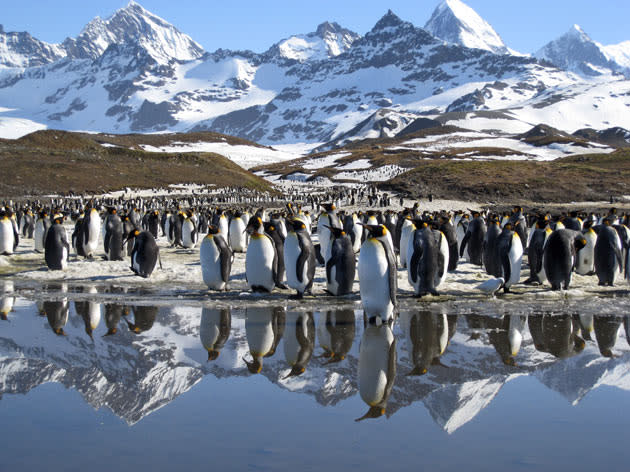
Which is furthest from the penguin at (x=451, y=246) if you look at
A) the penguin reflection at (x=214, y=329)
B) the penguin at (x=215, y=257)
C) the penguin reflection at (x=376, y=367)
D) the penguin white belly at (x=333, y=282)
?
the penguin reflection at (x=214, y=329)

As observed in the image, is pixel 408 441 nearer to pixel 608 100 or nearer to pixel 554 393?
Result: pixel 554 393

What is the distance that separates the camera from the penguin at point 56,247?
1149 cm

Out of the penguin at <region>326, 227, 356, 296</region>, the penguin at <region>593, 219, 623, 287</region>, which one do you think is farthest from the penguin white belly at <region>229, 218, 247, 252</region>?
the penguin at <region>593, 219, 623, 287</region>

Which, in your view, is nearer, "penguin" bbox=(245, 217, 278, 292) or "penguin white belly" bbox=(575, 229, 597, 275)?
"penguin" bbox=(245, 217, 278, 292)

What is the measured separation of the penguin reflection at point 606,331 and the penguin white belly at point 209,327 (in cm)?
411

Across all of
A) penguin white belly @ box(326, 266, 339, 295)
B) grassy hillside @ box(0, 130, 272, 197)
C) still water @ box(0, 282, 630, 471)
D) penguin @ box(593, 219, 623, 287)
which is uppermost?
grassy hillside @ box(0, 130, 272, 197)

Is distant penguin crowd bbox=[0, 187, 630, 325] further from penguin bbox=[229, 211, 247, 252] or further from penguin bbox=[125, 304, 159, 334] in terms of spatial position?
penguin bbox=[229, 211, 247, 252]

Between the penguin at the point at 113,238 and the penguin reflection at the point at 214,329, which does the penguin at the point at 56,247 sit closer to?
the penguin at the point at 113,238

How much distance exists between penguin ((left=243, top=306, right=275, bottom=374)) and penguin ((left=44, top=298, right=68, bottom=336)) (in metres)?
2.16

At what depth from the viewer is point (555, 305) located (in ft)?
28.5

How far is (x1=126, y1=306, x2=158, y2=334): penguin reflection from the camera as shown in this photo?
7.29m

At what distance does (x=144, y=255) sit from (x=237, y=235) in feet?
14.1

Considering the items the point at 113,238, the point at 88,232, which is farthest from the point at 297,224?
the point at 88,232

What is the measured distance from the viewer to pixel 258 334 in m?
7.02
